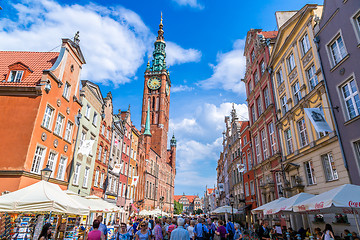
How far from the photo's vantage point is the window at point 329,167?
13.1 metres

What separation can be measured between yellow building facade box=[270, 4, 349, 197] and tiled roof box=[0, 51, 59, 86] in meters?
18.9

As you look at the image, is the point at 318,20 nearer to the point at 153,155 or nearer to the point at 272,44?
the point at 272,44

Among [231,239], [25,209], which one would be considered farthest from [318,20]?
[25,209]

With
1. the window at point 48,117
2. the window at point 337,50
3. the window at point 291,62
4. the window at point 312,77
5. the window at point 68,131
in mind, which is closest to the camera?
the window at point 337,50

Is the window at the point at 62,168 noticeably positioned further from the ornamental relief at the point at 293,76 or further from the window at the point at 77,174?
the ornamental relief at the point at 293,76

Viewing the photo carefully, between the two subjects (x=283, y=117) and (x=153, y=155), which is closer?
(x=283, y=117)

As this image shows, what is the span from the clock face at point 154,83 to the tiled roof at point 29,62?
196 ft

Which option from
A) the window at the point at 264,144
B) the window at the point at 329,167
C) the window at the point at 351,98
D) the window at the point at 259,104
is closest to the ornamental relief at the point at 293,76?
the window at the point at 351,98

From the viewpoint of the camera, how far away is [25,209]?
302 inches

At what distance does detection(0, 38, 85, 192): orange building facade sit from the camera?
1395 cm

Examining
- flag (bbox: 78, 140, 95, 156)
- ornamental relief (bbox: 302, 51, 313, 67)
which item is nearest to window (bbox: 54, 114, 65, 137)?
flag (bbox: 78, 140, 95, 156)

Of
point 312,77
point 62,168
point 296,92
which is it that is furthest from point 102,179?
point 312,77

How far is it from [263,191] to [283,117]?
8.28m

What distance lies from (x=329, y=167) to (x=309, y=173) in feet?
8.23
